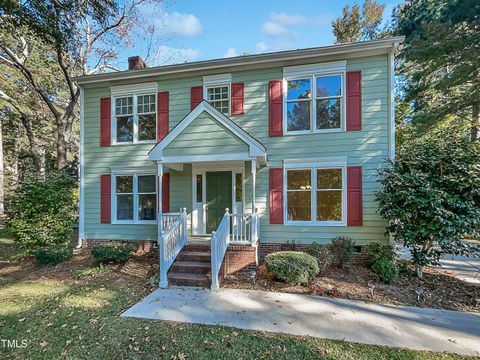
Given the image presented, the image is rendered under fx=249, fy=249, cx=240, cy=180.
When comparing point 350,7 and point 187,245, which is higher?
point 350,7

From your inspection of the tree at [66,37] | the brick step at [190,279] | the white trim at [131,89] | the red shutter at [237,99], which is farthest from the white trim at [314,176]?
the tree at [66,37]

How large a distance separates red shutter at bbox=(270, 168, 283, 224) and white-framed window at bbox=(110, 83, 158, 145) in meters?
4.32

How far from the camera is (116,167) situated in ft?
28.8

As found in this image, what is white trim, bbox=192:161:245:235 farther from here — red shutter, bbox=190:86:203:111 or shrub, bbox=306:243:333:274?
shrub, bbox=306:243:333:274

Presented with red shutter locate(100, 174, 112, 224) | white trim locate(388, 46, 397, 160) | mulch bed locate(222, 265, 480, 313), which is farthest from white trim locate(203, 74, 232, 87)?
mulch bed locate(222, 265, 480, 313)

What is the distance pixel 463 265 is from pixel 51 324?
1055cm

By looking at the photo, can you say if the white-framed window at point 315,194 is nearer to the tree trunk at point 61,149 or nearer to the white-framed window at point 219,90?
the white-framed window at point 219,90

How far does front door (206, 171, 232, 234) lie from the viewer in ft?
26.4

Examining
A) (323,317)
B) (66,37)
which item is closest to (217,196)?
(323,317)

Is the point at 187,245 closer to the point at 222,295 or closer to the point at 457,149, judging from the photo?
the point at 222,295

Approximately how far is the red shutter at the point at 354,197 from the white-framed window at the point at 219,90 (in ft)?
13.9

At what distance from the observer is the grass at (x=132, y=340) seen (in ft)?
11.0

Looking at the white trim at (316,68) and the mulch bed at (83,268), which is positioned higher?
the white trim at (316,68)

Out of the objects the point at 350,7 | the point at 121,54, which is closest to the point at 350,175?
the point at 121,54
